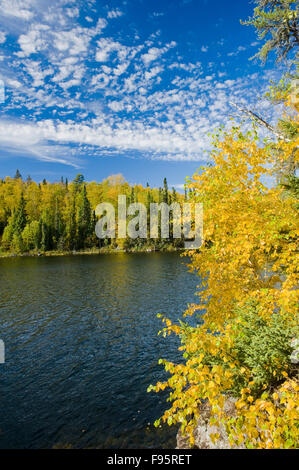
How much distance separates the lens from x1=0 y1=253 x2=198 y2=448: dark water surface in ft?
30.6

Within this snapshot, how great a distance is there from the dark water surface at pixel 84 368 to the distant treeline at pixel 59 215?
53.2m

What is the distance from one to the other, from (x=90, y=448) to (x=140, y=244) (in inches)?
3070

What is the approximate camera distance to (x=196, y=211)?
8273 mm

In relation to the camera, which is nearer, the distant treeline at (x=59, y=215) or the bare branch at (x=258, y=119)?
the bare branch at (x=258, y=119)

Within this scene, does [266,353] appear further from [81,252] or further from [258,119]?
[81,252]

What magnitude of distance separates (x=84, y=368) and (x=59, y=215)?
7688cm

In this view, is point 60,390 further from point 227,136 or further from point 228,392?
point 227,136

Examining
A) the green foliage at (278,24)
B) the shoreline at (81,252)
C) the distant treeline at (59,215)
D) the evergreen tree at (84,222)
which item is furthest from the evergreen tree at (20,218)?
the green foliage at (278,24)

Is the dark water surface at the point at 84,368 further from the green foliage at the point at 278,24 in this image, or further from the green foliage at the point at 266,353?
the green foliage at the point at 278,24

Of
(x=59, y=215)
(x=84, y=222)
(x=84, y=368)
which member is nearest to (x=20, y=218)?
(x=59, y=215)

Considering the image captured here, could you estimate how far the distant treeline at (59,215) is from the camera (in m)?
78.3

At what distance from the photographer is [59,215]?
85.2 meters

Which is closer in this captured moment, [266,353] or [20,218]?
[266,353]
